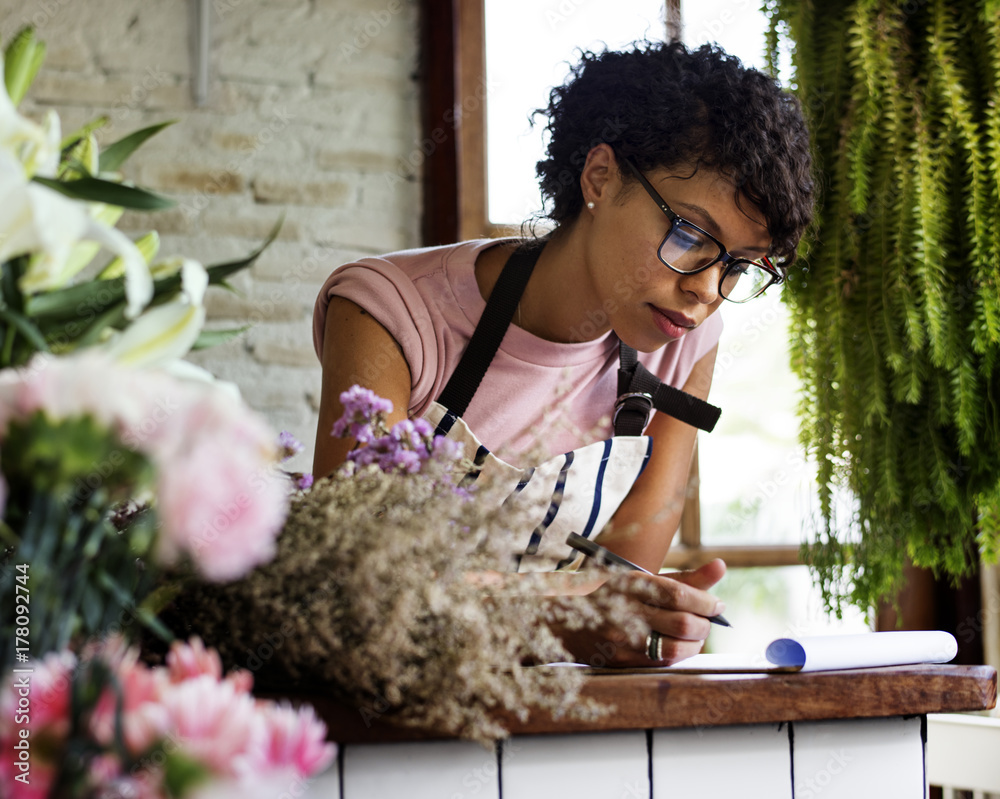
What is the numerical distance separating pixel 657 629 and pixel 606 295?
622 millimetres

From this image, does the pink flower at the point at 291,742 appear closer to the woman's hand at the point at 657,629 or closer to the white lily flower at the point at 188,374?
the white lily flower at the point at 188,374

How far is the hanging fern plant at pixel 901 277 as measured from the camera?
4.97ft

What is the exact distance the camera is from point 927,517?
63.6 inches

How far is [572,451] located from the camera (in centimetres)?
137

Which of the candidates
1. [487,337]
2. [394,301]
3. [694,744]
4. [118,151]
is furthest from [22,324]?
[487,337]

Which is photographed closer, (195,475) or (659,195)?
(195,475)

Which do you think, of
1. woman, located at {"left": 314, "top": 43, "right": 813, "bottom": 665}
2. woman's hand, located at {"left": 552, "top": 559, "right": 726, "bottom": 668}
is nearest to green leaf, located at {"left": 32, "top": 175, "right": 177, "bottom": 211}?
woman's hand, located at {"left": 552, "top": 559, "right": 726, "bottom": 668}

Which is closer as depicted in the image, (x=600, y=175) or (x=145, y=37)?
(x=600, y=175)

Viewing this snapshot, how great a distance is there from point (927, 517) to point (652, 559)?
582 mm

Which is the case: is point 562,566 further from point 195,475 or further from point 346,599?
point 195,475

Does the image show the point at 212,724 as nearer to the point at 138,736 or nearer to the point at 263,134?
the point at 138,736

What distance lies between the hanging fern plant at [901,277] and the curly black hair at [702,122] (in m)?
0.35

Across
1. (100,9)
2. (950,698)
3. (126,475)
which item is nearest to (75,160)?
(126,475)

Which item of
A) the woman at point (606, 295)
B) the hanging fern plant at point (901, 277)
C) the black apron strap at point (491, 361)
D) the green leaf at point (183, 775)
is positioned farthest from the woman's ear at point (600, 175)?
the green leaf at point (183, 775)
